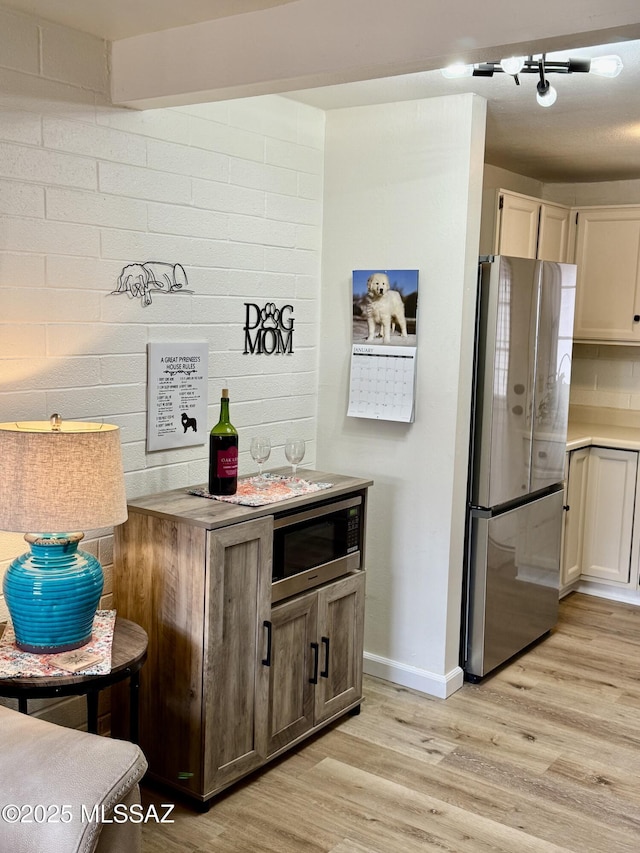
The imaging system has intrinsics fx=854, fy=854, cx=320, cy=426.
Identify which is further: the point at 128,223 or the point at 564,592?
the point at 564,592

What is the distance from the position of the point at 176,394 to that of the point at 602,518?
2.75m

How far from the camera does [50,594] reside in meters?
2.22

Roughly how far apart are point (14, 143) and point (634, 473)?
355 centimetres

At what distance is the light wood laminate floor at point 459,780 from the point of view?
100 inches

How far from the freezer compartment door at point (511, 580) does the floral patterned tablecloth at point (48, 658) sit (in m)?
1.73

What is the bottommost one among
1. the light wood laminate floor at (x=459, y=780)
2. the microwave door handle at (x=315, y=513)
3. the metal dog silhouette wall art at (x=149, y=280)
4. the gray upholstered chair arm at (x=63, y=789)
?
the light wood laminate floor at (x=459, y=780)

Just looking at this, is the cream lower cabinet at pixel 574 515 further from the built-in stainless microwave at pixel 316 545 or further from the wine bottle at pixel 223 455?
the wine bottle at pixel 223 455

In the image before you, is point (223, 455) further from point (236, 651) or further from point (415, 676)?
point (415, 676)

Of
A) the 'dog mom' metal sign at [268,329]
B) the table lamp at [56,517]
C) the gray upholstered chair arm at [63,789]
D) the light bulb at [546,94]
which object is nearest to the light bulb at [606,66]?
the light bulb at [546,94]

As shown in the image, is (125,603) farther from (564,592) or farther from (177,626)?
(564,592)

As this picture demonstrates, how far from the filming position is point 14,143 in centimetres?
242

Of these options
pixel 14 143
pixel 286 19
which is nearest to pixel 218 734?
pixel 14 143

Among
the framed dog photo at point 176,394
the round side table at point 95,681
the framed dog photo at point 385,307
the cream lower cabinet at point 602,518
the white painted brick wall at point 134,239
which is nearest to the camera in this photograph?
the round side table at point 95,681

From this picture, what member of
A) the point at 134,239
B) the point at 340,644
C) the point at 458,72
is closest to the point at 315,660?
the point at 340,644
